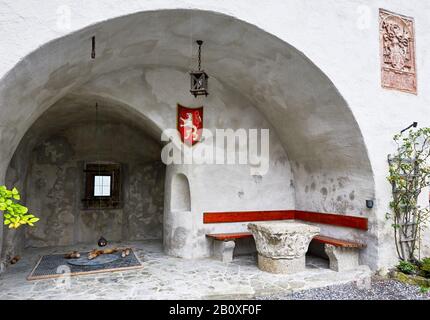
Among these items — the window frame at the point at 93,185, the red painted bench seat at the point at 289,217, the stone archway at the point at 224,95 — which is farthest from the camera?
the window frame at the point at 93,185

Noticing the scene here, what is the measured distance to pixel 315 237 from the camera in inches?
246

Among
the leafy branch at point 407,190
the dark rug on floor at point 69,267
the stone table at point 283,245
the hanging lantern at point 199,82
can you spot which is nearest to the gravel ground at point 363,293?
the stone table at point 283,245

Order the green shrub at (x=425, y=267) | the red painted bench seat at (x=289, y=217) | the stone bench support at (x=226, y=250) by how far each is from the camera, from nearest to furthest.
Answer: the green shrub at (x=425, y=267) < the red painted bench seat at (x=289, y=217) < the stone bench support at (x=226, y=250)

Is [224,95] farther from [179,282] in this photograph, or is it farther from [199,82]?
[179,282]

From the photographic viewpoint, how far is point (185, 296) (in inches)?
170

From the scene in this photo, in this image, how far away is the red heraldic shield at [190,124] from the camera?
6418 mm

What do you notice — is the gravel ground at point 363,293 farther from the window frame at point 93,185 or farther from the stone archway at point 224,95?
the window frame at point 93,185

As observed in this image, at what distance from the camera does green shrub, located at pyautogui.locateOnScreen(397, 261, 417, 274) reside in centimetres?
538

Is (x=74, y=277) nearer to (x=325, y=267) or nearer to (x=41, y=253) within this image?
(x=41, y=253)

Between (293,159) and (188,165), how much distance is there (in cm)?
241

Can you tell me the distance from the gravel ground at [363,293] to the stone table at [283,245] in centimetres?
72

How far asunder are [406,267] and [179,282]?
379 centimetres

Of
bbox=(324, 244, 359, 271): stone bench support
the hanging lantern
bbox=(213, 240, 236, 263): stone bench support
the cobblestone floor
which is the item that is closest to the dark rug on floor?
the cobblestone floor
